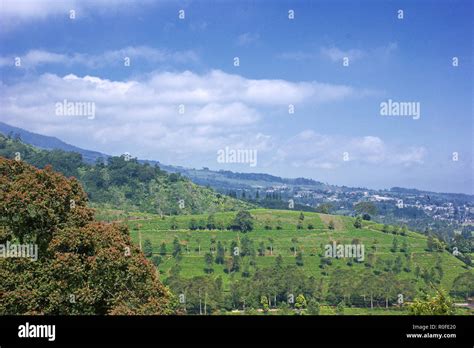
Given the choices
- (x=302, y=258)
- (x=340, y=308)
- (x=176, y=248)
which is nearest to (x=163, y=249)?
(x=176, y=248)

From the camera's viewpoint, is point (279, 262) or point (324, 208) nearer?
point (279, 262)

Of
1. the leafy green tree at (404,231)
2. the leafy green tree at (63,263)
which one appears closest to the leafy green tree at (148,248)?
the leafy green tree at (404,231)

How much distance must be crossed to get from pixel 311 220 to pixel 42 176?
4773 centimetres

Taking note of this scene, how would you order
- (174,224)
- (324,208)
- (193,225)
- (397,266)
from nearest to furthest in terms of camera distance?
(397,266) → (174,224) → (193,225) → (324,208)

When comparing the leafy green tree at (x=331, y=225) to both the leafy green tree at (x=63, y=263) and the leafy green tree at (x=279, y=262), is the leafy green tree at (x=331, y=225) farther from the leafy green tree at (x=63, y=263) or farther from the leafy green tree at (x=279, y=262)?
the leafy green tree at (x=63, y=263)

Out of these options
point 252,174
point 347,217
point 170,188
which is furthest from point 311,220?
point 252,174

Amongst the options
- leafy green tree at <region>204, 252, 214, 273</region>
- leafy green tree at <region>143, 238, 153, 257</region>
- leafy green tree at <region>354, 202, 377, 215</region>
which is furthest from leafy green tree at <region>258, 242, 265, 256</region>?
leafy green tree at <region>354, 202, 377, 215</region>

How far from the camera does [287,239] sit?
50812 millimetres

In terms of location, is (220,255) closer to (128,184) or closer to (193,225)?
(193,225)

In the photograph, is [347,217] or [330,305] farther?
[347,217]

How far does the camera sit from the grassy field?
1724 inches

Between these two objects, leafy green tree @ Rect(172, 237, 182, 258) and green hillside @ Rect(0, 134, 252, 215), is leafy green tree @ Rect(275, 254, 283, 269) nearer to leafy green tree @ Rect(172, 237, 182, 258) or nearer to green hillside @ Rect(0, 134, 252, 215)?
leafy green tree @ Rect(172, 237, 182, 258)
